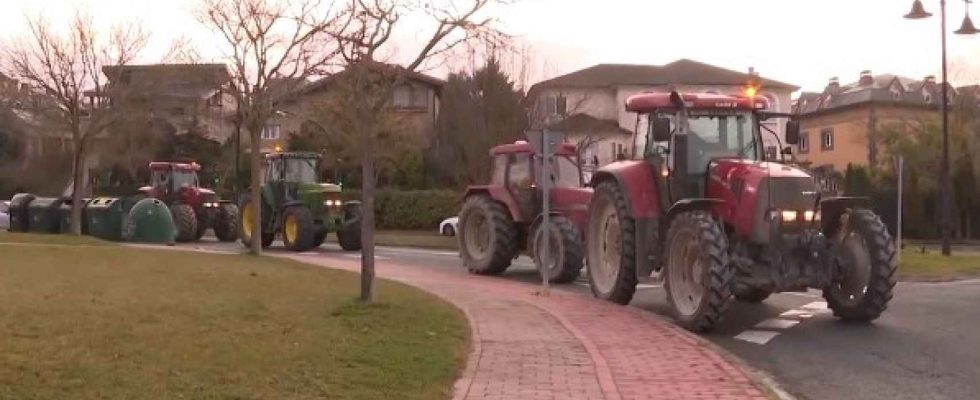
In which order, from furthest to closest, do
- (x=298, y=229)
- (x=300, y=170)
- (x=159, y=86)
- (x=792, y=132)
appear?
(x=159, y=86) → (x=300, y=170) → (x=298, y=229) → (x=792, y=132)

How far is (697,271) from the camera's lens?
13.0 meters

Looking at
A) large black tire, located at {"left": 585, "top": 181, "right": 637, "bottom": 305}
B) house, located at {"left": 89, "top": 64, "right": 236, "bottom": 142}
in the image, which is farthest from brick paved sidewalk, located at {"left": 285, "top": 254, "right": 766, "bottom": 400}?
house, located at {"left": 89, "top": 64, "right": 236, "bottom": 142}

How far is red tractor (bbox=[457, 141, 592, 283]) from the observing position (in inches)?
779

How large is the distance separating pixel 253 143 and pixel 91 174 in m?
35.1

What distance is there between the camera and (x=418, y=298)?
13.9 m

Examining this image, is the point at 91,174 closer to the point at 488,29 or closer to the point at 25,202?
the point at 25,202

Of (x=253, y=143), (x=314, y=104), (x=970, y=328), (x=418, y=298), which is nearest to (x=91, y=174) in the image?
(x=314, y=104)

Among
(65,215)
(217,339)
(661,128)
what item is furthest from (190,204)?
(217,339)

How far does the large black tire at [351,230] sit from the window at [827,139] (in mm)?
47699

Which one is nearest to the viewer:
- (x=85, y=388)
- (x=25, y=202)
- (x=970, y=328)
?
(x=85, y=388)

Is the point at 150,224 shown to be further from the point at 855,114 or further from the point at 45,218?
the point at 855,114

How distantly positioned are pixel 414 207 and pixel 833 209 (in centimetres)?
3470

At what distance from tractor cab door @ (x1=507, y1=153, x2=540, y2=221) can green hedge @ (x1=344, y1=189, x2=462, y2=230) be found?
24486mm

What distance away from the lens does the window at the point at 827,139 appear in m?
68.7
